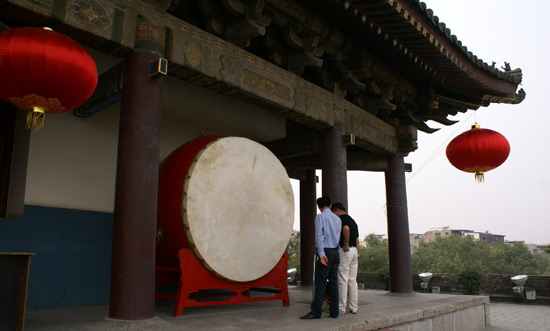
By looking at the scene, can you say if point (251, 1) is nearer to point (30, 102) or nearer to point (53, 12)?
point (53, 12)

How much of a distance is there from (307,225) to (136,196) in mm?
6095

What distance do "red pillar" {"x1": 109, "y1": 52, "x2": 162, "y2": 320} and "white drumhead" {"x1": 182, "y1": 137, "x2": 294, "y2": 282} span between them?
56 centimetres

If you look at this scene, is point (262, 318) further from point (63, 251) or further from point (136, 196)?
point (63, 251)

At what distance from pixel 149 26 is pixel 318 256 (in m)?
2.72

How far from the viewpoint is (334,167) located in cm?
577

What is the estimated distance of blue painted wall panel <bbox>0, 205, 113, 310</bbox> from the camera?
14.7 ft

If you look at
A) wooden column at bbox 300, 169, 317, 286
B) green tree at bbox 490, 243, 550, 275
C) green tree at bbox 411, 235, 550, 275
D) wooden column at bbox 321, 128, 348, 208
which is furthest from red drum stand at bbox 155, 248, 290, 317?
green tree at bbox 490, 243, 550, 275

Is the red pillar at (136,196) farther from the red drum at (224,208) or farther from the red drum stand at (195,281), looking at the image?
the red drum at (224,208)

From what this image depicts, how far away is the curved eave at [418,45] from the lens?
4871 millimetres

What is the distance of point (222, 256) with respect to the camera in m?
4.25

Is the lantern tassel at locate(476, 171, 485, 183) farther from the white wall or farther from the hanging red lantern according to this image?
the hanging red lantern

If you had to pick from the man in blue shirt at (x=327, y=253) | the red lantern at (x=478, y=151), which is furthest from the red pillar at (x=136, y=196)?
the red lantern at (x=478, y=151)

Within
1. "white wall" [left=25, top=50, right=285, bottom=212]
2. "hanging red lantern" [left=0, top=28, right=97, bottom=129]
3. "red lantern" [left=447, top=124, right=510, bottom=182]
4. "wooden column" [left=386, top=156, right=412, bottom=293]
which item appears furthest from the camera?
"wooden column" [left=386, top=156, right=412, bottom=293]

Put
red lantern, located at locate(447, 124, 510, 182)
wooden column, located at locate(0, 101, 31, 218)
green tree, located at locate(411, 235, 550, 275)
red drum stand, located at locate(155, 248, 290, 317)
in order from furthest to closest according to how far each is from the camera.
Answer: green tree, located at locate(411, 235, 550, 275), red lantern, located at locate(447, 124, 510, 182), wooden column, located at locate(0, 101, 31, 218), red drum stand, located at locate(155, 248, 290, 317)
